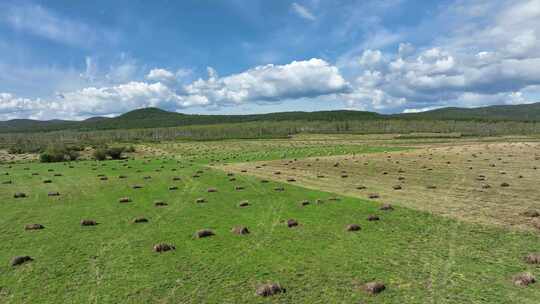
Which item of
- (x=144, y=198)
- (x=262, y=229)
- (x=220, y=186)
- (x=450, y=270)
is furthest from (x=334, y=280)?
(x=220, y=186)

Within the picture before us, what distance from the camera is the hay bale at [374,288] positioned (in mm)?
9367

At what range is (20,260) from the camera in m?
12.1

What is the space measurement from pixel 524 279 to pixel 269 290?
7071mm

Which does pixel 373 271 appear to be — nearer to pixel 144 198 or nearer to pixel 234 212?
pixel 234 212

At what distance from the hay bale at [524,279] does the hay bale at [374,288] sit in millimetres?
3704

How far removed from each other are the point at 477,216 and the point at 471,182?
13.1m

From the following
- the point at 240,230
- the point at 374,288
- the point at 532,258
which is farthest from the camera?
the point at 240,230

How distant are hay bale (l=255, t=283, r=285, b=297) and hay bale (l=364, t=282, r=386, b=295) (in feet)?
7.54

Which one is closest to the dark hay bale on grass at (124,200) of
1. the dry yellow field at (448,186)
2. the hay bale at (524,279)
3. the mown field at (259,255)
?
the mown field at (259,255)

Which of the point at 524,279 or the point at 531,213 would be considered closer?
the point at 524,279

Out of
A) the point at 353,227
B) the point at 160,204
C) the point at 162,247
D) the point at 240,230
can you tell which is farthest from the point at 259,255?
the point at 160,204

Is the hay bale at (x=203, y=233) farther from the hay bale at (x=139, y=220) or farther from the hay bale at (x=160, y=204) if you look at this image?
the hay bale at (x=160, y=204)

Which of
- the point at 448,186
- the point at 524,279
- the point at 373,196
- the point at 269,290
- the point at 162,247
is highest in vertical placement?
the point at 524,279

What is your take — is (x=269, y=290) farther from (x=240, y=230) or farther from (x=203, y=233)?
(x=203, y=233)
